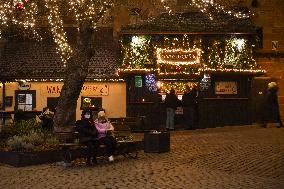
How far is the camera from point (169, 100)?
23.7m

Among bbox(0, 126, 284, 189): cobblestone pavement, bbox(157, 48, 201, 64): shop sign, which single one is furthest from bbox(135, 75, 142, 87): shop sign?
bbox(0, 126, 284, 189): cobblestone pavement

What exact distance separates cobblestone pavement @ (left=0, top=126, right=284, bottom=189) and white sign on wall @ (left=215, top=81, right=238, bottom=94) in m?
7.23

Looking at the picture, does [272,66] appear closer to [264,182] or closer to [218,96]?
[218,96]

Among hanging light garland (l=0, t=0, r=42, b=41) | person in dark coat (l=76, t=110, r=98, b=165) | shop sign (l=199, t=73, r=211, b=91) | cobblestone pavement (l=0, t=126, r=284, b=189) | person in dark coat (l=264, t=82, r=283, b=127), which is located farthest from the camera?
hanging light garland (l=0, t=0, r=42, b=41)

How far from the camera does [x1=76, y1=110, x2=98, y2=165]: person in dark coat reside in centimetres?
1509

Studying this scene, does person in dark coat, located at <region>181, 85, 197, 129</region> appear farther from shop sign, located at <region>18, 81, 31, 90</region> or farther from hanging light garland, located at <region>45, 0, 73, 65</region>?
shop sign, located at <region>18, 81, 31, 90</region>

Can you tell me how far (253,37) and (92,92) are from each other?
8.37 m

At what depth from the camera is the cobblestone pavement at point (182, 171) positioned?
1205 cm

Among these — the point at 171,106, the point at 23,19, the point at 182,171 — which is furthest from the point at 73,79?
the point at 23,19

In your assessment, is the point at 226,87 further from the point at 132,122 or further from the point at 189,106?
the point at 132,122

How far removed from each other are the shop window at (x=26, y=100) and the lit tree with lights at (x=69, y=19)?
239 centimetres

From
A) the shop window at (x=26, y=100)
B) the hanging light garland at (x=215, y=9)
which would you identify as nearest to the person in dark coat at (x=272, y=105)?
the hanging light garland at (x=215, y=9)

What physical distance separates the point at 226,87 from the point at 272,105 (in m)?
2.70

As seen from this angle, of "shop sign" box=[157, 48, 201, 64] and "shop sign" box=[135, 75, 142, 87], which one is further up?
"shop sign" box=[157, 48, 201, 64]
